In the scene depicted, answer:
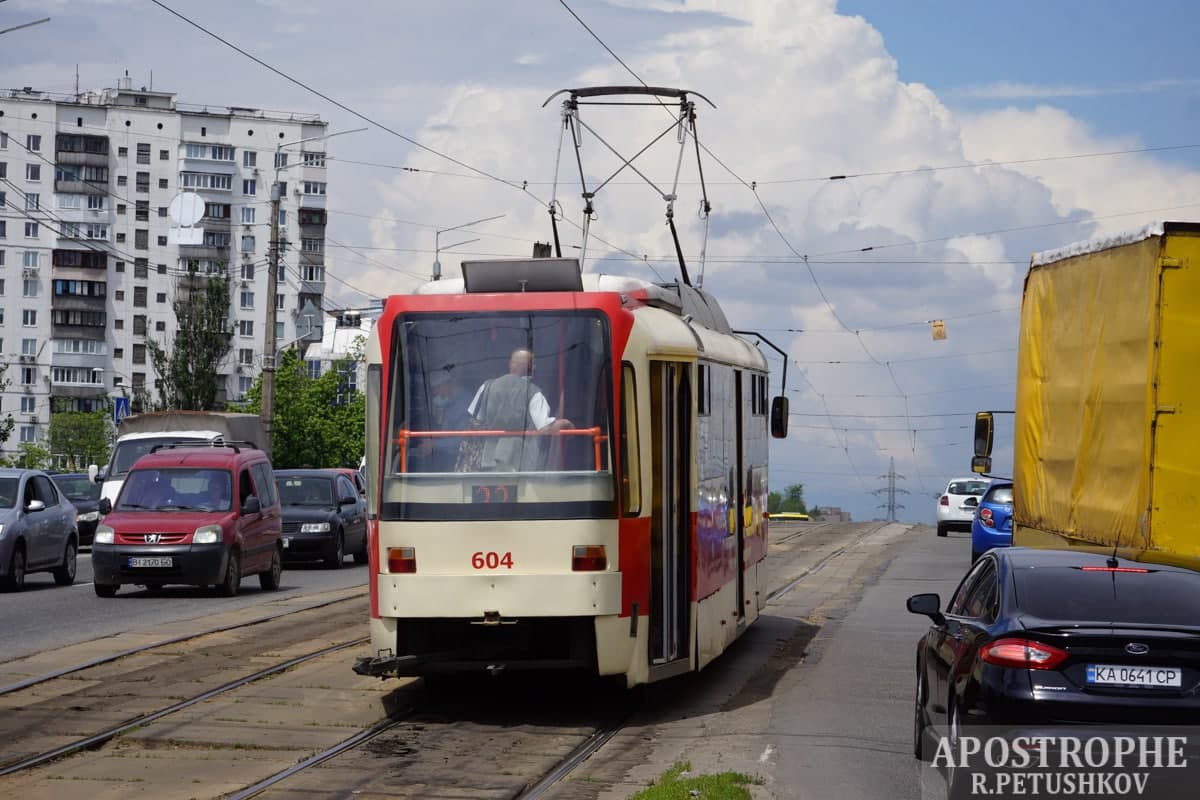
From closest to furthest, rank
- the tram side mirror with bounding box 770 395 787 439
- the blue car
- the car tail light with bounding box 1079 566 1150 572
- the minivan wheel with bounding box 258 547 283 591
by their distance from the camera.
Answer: the car tail light with bounding box 1079 566 1150 572
the tram side mirror with bounding box 770 395 787 439
the minivan wheel with bounding box 258 547 283 591
the blue car

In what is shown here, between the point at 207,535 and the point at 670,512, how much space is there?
39.1 feet

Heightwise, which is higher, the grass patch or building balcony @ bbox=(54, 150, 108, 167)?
building balcony @ bbox=(54, 150, 108, 167)

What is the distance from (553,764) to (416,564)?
2011 mm

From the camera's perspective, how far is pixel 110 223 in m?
111

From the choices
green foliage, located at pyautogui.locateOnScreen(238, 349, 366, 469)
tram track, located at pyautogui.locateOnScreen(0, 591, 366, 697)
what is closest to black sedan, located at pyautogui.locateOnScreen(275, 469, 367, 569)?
tram track, located at pyautogui.locateOnScreen(0, 591, 366, 697)

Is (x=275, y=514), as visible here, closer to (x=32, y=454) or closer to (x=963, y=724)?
(x=963, y=724)

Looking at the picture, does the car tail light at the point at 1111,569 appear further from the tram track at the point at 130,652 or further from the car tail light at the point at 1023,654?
the tram track at the point at 130,652

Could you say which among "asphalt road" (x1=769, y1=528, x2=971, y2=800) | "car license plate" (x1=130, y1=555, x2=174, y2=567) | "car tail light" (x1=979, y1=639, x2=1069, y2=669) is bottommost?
"asphalt road" (x1=769, y1=528, x2=971, y2=800)

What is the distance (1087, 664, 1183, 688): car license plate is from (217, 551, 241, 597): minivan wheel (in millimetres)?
16820

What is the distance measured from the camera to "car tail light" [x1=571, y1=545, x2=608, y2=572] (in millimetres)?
11492

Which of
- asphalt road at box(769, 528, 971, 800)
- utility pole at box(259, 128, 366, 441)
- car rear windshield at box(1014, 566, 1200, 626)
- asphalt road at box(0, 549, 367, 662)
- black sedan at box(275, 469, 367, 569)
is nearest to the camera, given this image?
car rear windshield at box(1014, 566, 1200, 626)

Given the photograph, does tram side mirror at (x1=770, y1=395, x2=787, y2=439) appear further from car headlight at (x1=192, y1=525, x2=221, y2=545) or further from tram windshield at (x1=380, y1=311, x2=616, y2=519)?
car headlight at (x1=192, y1=525, x2=221, y2=545)

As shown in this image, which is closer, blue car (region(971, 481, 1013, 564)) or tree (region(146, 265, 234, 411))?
blue car (region(971, 481, 1013, 564))

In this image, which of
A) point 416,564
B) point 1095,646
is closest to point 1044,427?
point 416,564
